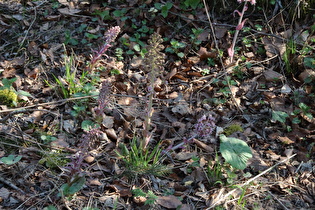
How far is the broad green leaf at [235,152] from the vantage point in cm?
268

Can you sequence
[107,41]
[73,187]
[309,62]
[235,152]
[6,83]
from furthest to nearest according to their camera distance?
[309,62]
[107,41]
[6,83]
[235,152]
[73,187]

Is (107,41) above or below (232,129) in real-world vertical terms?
above

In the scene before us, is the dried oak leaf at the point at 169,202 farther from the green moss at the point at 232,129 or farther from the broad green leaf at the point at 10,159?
the broad green leaf at the point at 10,159

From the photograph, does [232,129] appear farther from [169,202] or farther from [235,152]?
[169,202]

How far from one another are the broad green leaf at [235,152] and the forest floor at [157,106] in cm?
11

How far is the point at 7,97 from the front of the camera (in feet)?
10.5

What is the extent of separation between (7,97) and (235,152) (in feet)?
6.94

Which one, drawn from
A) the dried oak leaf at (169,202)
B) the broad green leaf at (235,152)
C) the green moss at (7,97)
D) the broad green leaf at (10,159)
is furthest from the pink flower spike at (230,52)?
the broad green leaf at (10,159)

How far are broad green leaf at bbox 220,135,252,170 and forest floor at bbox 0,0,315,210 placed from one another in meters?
0.11

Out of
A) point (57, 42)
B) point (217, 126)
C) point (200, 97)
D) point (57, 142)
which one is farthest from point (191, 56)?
point (57, 142)

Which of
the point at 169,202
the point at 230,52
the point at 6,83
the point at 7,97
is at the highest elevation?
the point at 230,52

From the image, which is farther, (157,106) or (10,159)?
(157,106)

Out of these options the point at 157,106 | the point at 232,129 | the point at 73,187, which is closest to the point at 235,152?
the point at 232,129

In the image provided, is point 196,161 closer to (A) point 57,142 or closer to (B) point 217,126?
(B) point 217,126
